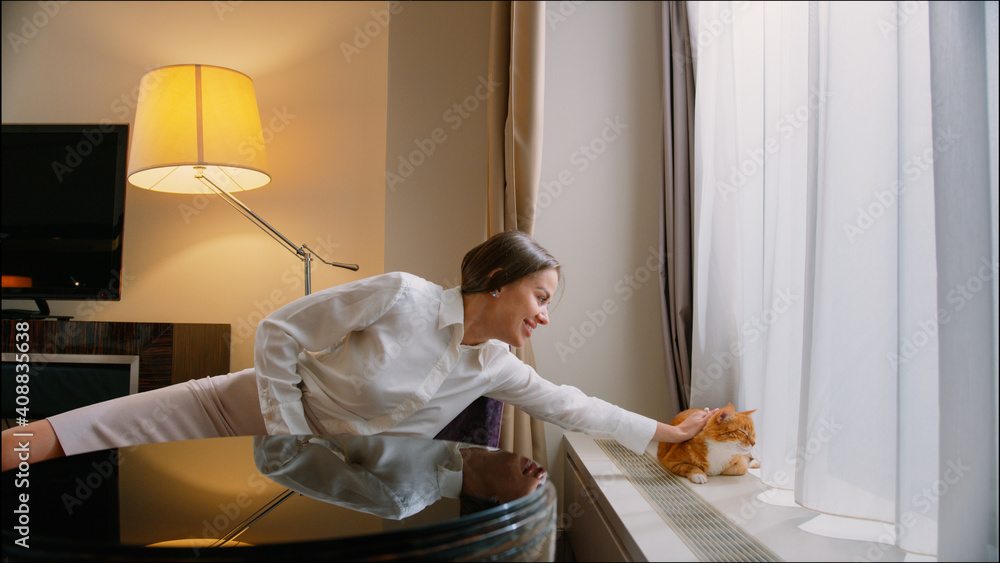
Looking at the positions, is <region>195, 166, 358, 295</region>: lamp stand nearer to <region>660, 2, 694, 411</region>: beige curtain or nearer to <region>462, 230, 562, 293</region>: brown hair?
<region>462, 230, 562, 293</region>: brown hair

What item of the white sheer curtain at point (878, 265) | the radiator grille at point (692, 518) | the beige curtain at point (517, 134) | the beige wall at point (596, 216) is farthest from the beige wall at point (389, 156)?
the radiator grille at point (692, 518)

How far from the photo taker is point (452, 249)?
2.40m

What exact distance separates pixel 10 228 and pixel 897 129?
306 centimetres

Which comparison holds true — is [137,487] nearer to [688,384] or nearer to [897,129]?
[897,129]

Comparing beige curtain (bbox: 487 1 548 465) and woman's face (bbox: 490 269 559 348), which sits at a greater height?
beige curtain (bbox: 487 1 548 465)

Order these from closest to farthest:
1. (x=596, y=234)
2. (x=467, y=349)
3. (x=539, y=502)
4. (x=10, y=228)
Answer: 1. (x=539, y=502)
2. (x=467, y=349)
3. (x=596, y=234)
4. (x=10, y=228)

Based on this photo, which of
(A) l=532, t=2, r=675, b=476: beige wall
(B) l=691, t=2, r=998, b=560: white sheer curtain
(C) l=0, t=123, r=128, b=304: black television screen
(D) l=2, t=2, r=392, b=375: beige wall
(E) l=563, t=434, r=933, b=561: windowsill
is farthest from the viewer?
(D) l=2, t=2, r=392, b=375: beige wall

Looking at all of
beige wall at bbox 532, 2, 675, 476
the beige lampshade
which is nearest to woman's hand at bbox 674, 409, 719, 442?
beige wall at bbox 532, 2, 675, 476

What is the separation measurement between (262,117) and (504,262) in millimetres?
1832

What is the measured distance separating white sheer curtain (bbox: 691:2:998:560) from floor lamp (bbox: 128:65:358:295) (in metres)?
1.55

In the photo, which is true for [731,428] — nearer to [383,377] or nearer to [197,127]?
[383,377]

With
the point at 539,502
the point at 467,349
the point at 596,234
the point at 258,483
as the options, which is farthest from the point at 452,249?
the point at 539,502

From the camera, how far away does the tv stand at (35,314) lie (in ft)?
8.08

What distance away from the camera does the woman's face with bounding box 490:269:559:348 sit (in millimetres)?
1479
